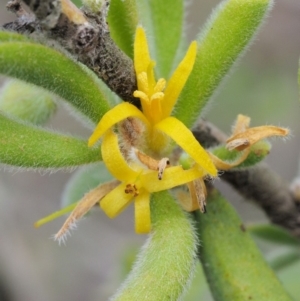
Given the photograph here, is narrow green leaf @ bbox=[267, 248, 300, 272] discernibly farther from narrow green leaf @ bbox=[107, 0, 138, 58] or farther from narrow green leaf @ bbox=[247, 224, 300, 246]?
narrow green leaf @ bbox=[107, 0, 138, 58]

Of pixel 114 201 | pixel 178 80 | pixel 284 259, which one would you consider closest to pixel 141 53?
pixel 178 80

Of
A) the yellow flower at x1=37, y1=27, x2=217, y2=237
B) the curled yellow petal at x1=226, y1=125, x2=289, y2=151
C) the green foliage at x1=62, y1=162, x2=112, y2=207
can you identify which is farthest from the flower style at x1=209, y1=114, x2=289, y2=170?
the green foliage at x1=62, y1=162, x2=112, y2=207

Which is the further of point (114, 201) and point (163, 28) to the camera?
point (163, 28)

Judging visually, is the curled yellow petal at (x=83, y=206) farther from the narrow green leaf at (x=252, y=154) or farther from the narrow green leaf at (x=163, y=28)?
the narrow green leaf at (x=163, y=28)

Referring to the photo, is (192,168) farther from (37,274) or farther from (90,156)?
(37,274)

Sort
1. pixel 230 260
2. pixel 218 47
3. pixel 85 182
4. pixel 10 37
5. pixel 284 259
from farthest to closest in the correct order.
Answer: pixel 284 259 < pixel 85 182 < pixel 230 260 < pixel 218 47 < pixel 10 37

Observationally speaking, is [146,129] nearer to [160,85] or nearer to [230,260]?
[160,85]

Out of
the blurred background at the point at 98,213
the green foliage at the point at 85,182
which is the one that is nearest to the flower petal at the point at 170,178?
the green foliage at the point at 85,182

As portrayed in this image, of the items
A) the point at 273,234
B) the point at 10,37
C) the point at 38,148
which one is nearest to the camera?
Answer: the point at 10,37

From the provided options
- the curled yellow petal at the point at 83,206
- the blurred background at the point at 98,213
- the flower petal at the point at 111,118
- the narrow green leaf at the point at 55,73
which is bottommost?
the blurred background at the point at 98,213
